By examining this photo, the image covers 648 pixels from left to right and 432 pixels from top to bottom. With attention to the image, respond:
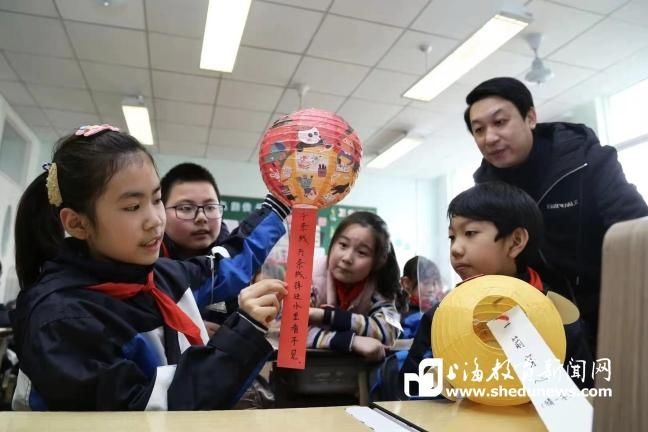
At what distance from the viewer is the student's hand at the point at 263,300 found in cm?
67

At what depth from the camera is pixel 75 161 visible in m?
0.79

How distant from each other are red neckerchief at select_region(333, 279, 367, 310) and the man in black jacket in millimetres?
572

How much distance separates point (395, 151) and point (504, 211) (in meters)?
4.63

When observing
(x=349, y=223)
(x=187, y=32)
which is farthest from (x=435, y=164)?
(x=349, y=223)

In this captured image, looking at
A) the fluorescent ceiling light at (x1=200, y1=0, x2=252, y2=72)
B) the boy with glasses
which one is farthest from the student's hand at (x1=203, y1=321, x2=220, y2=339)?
the fluorescent ceiling light at (x1=200, y1=0, x2=252, y2=72)

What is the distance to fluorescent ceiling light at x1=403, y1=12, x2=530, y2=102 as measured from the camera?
9.30 ft

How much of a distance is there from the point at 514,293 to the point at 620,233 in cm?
27

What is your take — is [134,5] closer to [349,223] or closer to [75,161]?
[349,223]

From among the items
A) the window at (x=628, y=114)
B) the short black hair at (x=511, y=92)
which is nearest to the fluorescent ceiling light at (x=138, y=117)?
the short black hair at (x=511, y=92)

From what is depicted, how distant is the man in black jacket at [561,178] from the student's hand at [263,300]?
69 centimetres

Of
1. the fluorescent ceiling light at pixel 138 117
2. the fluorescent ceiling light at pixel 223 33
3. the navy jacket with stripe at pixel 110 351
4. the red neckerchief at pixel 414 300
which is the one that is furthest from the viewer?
the fluorescent ceiling light at pixel 138 117

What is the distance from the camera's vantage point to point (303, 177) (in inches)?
28.4

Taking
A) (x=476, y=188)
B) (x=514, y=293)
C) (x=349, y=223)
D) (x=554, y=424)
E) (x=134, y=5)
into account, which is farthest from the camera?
(x=134, y=5)

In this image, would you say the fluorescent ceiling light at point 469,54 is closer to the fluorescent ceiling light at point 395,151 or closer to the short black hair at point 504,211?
the fluorescent ceiling light at point 395,151
